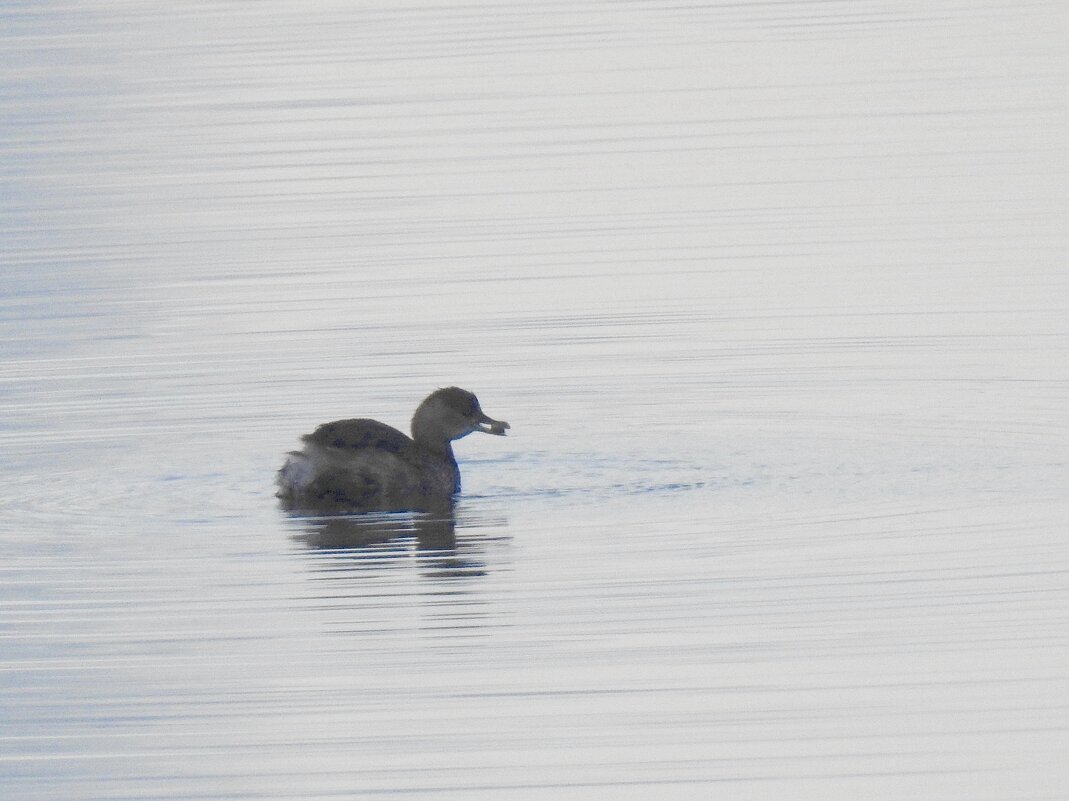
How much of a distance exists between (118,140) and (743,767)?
17144mm

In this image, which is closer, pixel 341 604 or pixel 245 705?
pixel 245 705

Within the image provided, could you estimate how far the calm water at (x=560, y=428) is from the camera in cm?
782

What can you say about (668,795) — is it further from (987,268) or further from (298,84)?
(298,84)

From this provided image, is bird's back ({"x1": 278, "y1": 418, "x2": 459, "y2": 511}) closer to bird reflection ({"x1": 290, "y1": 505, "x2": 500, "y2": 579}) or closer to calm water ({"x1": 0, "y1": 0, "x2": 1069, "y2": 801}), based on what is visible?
bird reflection ({"x1": 290, "y1": 505, "x2": 500, "y2": 579})

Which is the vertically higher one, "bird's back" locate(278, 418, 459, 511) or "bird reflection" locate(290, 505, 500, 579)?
"bird's back" locate(278, 418, 459, 511)

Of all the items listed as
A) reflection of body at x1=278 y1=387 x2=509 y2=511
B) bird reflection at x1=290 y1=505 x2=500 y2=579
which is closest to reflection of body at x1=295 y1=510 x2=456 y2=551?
bird reflection at x1=290 y1=505 x2=500 y2=579

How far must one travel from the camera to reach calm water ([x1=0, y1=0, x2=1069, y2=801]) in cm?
782

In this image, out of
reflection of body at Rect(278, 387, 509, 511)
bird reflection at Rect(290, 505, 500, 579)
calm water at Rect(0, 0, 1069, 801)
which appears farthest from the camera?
reflection of body at Rect(278, 387, 509, 511)

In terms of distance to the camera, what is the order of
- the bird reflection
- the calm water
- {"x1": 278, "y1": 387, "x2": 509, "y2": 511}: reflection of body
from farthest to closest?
{"x1": 278, "y1": 387, "x2": 509, "y2": 511}: reflection of body < the bird reflection < the calm water

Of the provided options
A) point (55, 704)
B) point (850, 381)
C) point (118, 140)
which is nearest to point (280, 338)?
point (850, 381)

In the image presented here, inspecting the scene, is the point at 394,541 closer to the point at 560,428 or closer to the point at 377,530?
the point at 377,530

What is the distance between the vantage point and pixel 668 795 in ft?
23.6

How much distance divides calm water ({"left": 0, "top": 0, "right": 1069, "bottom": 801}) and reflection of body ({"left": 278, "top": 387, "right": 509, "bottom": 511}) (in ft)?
0.74

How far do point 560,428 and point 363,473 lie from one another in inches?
57.2
